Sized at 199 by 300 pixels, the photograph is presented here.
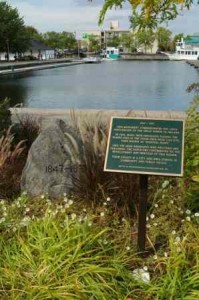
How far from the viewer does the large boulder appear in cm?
530

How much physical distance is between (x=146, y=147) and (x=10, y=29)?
88630 millimetres

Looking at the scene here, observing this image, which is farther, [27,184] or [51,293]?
[27,184]

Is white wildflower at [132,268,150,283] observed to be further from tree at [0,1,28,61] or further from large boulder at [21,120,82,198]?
tree at [0,1,28,61]

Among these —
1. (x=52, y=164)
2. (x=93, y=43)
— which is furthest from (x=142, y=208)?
(x=93, y=43)

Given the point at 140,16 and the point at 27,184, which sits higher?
the point at 140,16

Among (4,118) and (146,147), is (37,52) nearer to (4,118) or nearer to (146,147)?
(4,118)

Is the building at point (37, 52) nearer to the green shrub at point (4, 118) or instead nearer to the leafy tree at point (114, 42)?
the leafy tree at point (114, 42)

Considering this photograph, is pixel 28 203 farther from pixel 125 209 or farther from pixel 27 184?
pixel 125 209

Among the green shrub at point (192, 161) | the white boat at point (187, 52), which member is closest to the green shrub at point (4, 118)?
the green shrub at point (192, 161)

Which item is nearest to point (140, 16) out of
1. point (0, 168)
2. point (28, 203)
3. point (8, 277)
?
point (8, 277)

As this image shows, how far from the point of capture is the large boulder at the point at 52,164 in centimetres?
530

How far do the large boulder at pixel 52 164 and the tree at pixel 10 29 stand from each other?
279 feet

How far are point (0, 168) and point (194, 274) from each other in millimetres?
2721

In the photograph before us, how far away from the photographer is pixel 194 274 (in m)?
3.52
